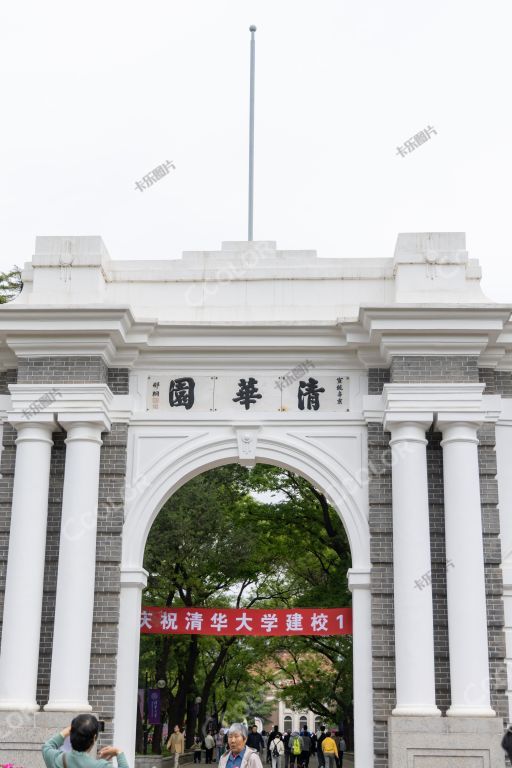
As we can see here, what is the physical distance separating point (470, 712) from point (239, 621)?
2781mm

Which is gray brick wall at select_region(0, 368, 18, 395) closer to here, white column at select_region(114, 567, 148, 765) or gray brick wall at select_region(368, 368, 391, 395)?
white column at select_region(114, 567, 148, 765)

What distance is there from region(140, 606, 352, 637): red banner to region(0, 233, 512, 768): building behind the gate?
68cm

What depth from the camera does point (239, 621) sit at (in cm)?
1094

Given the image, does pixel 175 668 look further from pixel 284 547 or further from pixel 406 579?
pixel 406 579

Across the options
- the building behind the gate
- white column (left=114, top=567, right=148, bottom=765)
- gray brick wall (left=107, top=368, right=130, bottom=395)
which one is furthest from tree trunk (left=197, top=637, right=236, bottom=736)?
gray brick wall (left=107, top=368, right=130, bottom=395)

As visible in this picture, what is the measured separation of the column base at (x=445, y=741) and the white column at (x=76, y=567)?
9.92ft

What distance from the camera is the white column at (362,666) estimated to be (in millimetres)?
9773

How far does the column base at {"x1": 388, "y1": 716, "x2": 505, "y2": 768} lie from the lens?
9141mm

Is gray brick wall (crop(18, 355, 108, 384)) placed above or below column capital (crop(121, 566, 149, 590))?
above

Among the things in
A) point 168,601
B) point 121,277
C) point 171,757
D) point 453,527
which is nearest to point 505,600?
point 453,527

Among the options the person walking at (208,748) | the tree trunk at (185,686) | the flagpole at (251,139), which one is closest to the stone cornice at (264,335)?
the flagpole at (251,139)

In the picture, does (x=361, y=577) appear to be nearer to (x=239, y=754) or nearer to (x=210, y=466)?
(x=210, y=466)

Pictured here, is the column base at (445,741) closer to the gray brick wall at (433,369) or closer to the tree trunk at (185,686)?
the gray brick wall at (433,369)

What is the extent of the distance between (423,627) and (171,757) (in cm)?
1009
